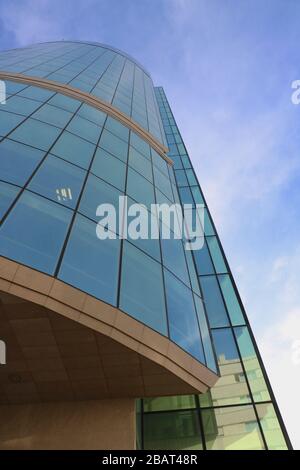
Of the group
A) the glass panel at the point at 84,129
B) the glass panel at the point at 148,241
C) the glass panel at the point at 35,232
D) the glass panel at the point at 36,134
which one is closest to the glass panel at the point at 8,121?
the glass panel at the point at 36,134

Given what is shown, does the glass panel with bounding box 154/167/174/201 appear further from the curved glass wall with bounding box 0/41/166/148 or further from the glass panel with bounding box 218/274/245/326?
the curved glass wall with bounding box 0/41/166/148

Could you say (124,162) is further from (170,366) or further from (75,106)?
(170,366)

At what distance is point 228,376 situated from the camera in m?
14.2

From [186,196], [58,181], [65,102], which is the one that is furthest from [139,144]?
[58,181]

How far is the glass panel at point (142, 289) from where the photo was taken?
10078mm

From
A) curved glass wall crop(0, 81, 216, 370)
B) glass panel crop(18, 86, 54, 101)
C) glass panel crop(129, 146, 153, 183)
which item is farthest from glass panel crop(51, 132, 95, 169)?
glass panel crop(18, 86, 54, 101)

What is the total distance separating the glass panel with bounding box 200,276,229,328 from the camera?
16.7 m

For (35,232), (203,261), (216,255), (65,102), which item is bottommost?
(35,232)

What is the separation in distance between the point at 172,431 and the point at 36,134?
12.5 metres

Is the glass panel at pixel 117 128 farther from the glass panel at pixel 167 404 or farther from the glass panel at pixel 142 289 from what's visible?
the glass panel at pixel 167 404

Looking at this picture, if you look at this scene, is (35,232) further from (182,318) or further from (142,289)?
(182,318)

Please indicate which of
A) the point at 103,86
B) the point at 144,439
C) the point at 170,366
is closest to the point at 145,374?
the point at 170,366

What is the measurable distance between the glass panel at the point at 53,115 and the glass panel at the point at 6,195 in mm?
6357

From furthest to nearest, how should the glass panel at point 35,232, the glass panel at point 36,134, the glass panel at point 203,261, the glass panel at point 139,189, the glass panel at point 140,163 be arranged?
the glass panel at point 203,261, the glass panel at point 140,163, the glass panel at point 139,189, the glass panel at point 36,134, the glass panel at point 35,232
